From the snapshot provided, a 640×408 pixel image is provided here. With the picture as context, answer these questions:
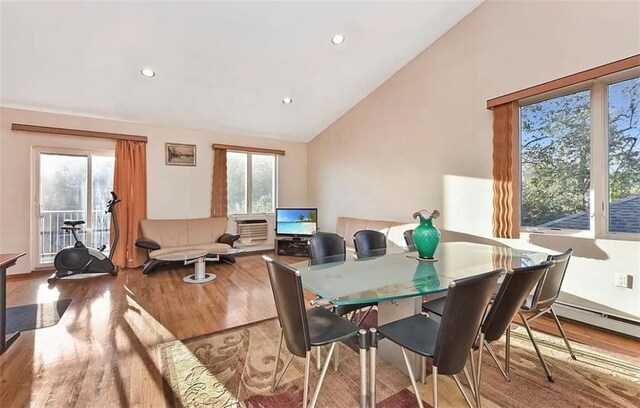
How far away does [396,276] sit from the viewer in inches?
70.2

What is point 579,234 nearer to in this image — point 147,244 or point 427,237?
point 427,237

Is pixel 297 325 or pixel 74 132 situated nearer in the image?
pixel 297 325

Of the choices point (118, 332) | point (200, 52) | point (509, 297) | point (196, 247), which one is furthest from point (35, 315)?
point (509, 297)

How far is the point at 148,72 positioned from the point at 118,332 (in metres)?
3.13

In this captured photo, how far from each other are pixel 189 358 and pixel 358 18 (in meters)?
3.76

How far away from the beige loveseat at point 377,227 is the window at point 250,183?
5.68 feet

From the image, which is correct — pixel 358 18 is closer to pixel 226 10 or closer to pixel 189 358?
pixel 226 10

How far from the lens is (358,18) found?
330 cm

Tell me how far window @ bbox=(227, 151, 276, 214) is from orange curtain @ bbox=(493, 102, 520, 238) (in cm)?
427

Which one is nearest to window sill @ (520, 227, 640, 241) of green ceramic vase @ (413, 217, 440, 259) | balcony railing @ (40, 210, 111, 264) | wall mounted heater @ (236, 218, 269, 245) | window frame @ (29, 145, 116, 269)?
green ceramic vase @ (413, 217, 440, 259)

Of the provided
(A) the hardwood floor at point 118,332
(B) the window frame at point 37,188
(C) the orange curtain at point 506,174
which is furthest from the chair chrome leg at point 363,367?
(B) the window frame at point 37,188

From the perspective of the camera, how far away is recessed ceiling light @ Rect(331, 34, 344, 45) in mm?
3518

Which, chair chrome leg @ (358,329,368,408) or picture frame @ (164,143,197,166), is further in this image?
picture frame @ (164,143,197,166)

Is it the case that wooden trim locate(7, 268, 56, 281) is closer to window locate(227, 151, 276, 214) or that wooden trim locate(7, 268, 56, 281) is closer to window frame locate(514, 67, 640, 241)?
window locate(227, 151, 276, 214)
